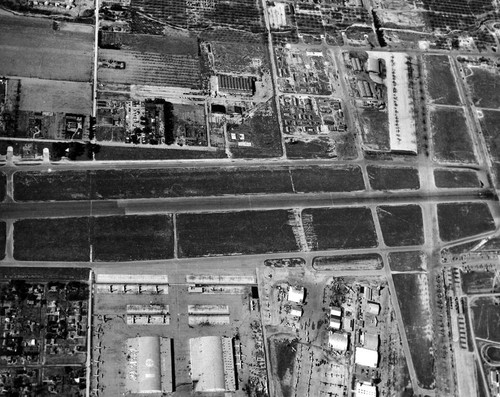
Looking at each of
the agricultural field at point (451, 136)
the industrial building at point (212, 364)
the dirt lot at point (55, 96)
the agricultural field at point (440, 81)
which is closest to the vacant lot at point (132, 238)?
the industrial building at point (212, 364)

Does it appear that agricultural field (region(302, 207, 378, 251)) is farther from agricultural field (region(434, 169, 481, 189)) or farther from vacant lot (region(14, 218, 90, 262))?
vacant lot (region(14, 218, 90, 262))

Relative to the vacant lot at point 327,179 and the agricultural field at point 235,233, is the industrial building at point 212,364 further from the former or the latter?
the vacant lot at point 327,179

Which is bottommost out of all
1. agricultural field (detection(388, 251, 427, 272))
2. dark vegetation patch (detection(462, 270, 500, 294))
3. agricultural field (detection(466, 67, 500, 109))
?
dark vegetation patch (detection(462, 270, 500, 294))

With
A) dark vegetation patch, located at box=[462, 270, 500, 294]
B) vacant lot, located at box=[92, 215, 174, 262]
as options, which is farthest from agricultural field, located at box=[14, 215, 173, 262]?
dark vegetation patch, located at box=[462, 270, 500, 294]

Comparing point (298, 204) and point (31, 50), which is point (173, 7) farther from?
point (298, 204)

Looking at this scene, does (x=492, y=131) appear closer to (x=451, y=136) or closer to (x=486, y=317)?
(x=451, y=136)

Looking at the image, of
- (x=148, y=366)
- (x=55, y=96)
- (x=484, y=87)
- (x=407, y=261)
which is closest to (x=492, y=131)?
(x=484, y=87)

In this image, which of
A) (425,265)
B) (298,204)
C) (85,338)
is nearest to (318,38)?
(298,204)
